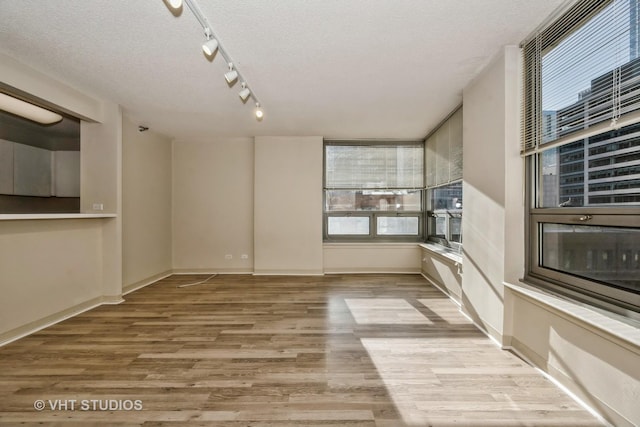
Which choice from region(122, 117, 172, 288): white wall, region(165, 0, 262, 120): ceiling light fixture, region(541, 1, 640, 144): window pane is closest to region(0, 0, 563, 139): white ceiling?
region(165, 0, 262, 120): ceiling light fixture

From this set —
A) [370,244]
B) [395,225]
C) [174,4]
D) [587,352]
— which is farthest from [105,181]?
[587,352]

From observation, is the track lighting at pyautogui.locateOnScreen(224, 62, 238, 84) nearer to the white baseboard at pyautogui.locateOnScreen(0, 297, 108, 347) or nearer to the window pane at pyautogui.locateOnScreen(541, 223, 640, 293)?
the window pane at pyautogui.locateOnScreen(541, 223, 640, 293)

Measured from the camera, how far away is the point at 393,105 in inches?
145

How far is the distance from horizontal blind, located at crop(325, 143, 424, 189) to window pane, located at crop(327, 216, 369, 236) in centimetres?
64

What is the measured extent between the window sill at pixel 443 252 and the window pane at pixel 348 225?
1.16 metres

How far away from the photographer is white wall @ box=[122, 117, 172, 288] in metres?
4.22

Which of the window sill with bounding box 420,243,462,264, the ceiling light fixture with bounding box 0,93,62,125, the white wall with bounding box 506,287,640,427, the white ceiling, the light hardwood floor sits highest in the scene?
the white ceiling

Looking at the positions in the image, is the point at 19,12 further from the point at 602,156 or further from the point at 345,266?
the point at 345,266

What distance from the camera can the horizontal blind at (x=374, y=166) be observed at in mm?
5430

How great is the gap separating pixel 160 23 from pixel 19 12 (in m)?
0.99

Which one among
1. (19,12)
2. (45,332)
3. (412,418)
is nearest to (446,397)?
(412,418)

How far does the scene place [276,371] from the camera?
2.12 metres

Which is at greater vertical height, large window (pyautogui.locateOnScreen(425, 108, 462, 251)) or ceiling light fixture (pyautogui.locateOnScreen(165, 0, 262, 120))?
ceiling light fixture (pyautogui.locateOnScreen(165, 0, 262, 120))

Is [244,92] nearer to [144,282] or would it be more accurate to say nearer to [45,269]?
[45,269]
